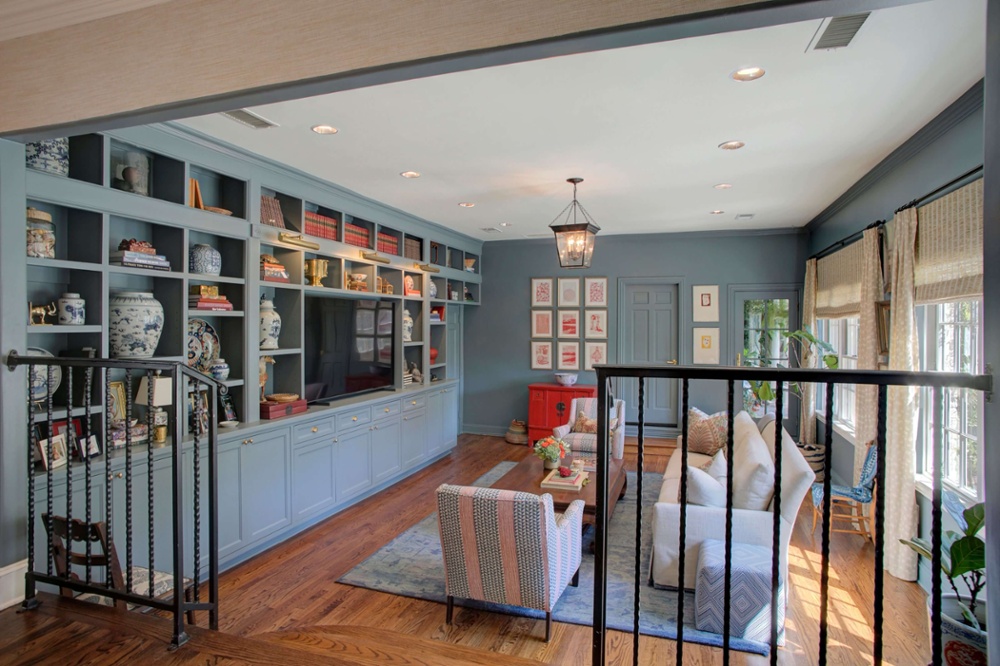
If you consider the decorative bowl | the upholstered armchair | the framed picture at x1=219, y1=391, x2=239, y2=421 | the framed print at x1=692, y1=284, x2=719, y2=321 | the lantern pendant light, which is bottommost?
the upholstered armchair

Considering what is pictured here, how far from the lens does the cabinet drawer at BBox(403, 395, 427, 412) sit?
5582 mm

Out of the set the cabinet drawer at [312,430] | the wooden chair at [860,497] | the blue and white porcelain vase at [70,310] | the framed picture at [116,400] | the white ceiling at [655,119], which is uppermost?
the white ceiling at [655,119]

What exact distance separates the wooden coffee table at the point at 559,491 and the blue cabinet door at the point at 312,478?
1.35 m

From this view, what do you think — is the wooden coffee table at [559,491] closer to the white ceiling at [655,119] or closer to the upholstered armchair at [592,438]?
the upholstered armchair at [592,438]

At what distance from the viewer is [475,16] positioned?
158cm

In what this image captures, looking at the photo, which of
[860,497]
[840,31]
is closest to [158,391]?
[840,31]

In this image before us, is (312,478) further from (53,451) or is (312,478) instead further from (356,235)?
(356,235)

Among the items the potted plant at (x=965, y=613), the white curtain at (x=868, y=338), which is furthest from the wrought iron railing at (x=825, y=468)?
the white curtain at (x=868, y=338)

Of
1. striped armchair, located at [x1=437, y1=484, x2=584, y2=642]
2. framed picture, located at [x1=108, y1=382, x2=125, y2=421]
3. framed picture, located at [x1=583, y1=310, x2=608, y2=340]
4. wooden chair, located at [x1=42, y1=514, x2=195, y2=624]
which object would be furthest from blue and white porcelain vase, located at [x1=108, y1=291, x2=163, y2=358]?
framed picture, located at [x1=583, y1=310, x2=608, y2=340]

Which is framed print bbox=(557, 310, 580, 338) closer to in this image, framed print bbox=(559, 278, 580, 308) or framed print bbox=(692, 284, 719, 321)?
framed print bbox=(559, 278, 580, 308)

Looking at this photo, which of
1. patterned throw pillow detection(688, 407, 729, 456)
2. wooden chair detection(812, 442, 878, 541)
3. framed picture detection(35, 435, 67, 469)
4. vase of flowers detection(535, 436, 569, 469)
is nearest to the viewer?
A: framed picture detection(35, 435, 67, 469)

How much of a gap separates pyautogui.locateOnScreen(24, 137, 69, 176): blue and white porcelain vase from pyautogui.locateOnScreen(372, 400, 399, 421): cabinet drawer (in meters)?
2.92

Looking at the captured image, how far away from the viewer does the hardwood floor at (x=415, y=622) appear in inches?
84.4

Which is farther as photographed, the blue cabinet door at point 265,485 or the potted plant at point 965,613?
the blue cabinet door at point 265,485
